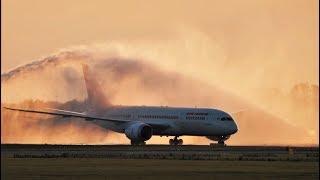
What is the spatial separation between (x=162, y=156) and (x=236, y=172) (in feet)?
80.0

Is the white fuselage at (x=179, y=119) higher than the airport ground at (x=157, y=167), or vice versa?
the white fuselage at (x=179, y=119)

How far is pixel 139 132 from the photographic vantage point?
137375 millimetres

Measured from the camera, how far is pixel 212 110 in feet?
448

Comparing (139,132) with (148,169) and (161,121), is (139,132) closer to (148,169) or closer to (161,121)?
(161,121)

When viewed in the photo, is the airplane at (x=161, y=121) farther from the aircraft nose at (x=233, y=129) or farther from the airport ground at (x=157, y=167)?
the airport ground at (x=157, y=167)

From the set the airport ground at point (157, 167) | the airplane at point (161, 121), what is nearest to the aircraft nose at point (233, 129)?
the airplane at point (161, 121)

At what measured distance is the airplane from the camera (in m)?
135

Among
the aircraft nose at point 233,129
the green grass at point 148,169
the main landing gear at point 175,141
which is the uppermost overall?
the main landing gear at point 175,141

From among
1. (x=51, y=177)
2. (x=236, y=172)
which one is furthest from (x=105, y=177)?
(x=236, y=172)

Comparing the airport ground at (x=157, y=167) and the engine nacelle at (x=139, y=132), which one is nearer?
the airport ground at (x=157, y=167)

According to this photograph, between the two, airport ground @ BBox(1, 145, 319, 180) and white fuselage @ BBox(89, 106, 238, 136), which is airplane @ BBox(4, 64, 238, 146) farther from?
airport ground @ BBox(1, 145, 319, 180)

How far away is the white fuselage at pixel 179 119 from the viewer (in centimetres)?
13475

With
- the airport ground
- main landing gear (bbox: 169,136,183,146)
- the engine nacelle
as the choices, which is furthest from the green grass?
main landing gear (bbox: 169,136,183,146)

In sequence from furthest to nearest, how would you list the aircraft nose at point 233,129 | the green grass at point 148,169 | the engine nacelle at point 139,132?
1. the engine nacelle at point 139,132
2. the aircraft nose at point 233,129
3. the green grass at point 148,169
